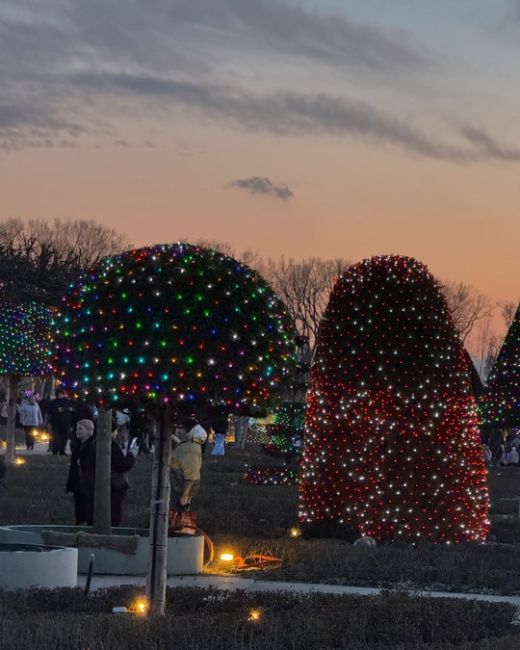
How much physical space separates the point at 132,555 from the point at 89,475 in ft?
9.50

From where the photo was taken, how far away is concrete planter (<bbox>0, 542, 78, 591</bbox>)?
1275 cm

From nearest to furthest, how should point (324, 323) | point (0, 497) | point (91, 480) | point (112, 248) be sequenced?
point (91, 480) → point (324, 323) → point (0, 497) → point (112, 248)

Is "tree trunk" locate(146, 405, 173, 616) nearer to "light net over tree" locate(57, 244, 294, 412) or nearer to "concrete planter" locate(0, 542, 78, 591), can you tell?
"light net over tree" locate(57, 244, 294, 412)

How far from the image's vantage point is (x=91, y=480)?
58.5ft

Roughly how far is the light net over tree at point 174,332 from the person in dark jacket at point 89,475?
20.6 feet

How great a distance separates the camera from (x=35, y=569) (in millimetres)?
12859

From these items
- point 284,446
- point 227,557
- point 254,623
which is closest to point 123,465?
point 227,557

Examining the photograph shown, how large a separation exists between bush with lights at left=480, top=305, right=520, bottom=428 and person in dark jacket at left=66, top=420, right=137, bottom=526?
9896mm

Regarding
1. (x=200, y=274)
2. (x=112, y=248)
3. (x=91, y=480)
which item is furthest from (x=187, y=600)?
Answer: (x=112, y=248)

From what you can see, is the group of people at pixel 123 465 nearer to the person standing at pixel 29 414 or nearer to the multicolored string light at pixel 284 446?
the multicolored string light at pixel 284 446

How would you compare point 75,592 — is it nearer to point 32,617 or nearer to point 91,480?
point 32,617

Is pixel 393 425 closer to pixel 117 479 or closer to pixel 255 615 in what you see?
pixel 117 479

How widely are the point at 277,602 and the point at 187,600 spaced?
31.1 inches

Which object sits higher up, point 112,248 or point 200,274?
point 112,248
